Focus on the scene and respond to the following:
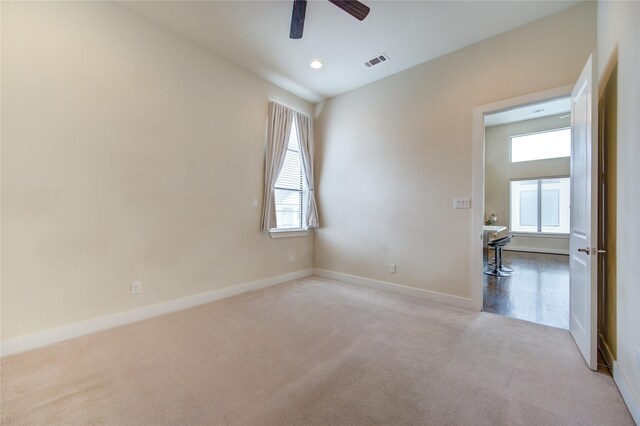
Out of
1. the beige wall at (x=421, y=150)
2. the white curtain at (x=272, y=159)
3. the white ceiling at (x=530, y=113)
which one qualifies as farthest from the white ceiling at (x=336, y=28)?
the white ceiling at (x=530, y=113)

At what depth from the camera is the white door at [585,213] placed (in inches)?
73.9

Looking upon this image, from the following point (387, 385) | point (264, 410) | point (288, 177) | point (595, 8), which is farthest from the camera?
point (288, 177)

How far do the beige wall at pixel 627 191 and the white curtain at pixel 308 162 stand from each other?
351 centimetres

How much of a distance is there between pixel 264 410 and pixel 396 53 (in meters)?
3.81

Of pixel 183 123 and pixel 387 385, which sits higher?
pixel 183 123

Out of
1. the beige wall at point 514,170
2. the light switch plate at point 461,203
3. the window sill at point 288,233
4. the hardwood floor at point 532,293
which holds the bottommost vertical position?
the hardwood floor at point 532,293

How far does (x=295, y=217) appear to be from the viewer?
4.56m

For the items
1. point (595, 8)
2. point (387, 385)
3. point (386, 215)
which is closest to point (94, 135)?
point (387, 385)

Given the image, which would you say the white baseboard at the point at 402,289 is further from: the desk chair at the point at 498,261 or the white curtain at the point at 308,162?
the desk chair at the point at 498,261

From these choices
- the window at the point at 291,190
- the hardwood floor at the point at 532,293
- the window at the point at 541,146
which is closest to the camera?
the hardwood floor at the point at 532,293

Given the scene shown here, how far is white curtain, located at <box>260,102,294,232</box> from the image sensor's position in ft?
12.9

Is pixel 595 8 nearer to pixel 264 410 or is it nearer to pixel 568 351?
pixel 568 351

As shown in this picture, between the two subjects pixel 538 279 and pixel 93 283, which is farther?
pixel 538 279

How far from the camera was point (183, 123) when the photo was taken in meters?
3.11
